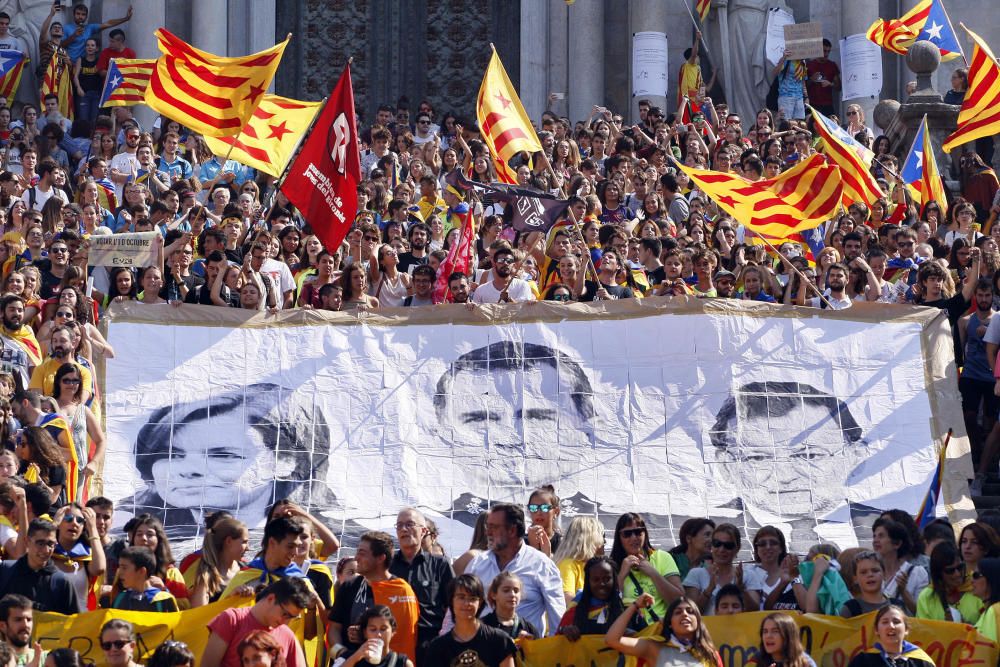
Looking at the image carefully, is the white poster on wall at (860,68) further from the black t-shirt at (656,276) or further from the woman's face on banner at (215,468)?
the woman's face on banner at (215,468)

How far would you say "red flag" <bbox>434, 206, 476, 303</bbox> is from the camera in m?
17.3

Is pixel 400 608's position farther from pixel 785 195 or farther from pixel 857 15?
pixel 857 15

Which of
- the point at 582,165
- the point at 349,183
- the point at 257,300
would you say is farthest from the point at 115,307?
the point at 582,165

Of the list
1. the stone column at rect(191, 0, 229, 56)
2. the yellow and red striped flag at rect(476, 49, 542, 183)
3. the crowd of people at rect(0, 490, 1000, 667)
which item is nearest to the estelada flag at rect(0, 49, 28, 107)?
the stone column at rect(191, 0, 229, 56)

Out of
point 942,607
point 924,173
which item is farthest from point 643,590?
point 924,173

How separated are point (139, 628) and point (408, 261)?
7.85 meters

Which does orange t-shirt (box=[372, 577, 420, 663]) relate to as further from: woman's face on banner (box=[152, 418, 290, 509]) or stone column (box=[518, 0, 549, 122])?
stone column (box=[518, 0, 549, 122])

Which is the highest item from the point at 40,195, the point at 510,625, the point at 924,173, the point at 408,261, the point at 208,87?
the point at 924,173

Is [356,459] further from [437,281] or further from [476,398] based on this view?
[437,281]

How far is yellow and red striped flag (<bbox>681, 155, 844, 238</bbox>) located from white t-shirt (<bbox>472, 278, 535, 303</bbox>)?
1.82 m

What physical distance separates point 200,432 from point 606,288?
3.71 meters

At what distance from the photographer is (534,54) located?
30.8 m

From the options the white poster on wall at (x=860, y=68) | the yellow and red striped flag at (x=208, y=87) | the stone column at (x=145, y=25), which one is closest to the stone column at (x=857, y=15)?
the white poster on wall at (x=860, y=68)

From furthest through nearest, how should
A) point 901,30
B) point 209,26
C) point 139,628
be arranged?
point 209,26
point 901,30
point 139,628
